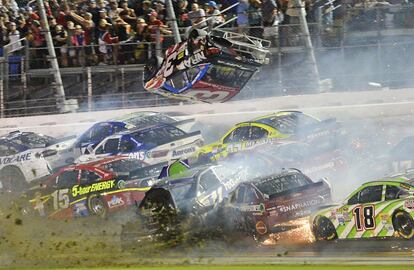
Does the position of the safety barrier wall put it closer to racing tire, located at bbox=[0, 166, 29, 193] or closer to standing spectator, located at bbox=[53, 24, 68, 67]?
standing spectator, located at bbox=[53, 24, 68, 67]

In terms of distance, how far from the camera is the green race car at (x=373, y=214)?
14492 mm

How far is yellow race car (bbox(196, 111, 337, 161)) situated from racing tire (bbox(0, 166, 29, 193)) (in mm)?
4105

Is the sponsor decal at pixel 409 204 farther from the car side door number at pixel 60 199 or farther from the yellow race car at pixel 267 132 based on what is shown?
the car side door number at pixel 60 199

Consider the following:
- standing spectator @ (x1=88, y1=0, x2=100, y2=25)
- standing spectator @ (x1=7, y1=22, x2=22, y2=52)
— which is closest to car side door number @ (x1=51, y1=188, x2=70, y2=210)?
standing spectator @ (x1=88, y1=0, x2=100, y2=25)

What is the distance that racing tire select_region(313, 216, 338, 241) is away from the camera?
15633 millimetres

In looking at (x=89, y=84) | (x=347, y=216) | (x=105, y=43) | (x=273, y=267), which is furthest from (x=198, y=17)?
(x=273, y=267)

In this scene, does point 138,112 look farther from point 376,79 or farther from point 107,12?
point 376,79

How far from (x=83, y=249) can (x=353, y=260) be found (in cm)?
536

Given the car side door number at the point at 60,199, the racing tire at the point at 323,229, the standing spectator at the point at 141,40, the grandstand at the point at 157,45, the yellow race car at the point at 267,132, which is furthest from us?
the standing spectator at the point at 141,40

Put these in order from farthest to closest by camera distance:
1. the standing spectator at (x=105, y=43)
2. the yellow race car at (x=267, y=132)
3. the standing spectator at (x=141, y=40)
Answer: the standing spectator at (x=105, y=43)
the standing spectator at (x=141, y=40)
the yellow race car at (x=267, y=132)

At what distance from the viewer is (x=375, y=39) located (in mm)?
21422

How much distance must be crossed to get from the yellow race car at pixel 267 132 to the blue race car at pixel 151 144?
1.58ft

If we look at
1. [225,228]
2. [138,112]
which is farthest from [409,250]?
[138,112]

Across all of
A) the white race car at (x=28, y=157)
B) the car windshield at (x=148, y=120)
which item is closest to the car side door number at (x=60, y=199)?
the white race car at (x=28, y=157)
